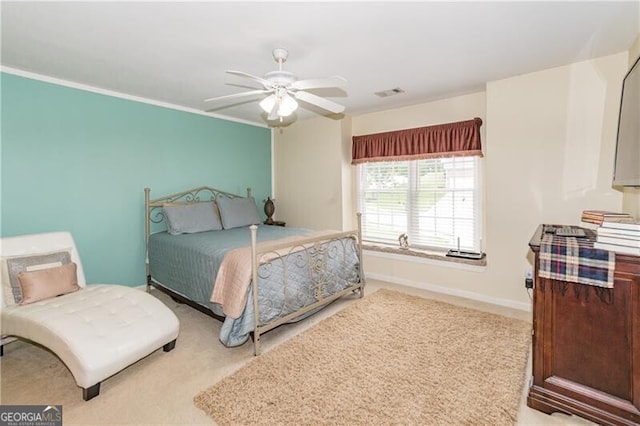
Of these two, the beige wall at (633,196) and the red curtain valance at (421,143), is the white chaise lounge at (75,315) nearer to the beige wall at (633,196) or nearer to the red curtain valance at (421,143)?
the red curtain valance at (421,143)

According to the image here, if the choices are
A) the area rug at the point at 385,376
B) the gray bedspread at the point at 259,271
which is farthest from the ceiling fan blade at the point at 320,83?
the area rug at the point at 385,376

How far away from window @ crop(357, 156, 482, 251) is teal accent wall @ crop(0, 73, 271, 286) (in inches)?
92.6

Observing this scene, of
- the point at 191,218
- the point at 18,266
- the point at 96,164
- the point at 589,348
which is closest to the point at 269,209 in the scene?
the point at 191,218

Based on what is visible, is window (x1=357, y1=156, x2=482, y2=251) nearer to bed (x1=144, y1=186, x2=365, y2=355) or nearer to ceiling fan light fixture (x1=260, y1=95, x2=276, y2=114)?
bed (x1=144, y1=186, x2=365, y2=355)

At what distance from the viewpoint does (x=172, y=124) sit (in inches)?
162

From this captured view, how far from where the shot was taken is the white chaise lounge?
1.93 meters

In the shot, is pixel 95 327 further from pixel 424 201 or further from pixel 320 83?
pixel 424 201

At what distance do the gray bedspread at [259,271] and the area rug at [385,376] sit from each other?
0.30m

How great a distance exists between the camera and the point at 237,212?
437 cm

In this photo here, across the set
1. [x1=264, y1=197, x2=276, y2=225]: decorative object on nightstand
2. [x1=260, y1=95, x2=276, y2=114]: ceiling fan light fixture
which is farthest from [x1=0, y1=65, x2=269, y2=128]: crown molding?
[x1=260, y1=95, x2=276, y2=114]: ceiling fan light fixture

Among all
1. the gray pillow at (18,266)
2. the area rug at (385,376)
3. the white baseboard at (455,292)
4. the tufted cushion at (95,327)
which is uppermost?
the gray pillow at (18,266)

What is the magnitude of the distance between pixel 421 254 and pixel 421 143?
1.43 metres

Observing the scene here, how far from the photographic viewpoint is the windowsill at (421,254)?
3.60 meters

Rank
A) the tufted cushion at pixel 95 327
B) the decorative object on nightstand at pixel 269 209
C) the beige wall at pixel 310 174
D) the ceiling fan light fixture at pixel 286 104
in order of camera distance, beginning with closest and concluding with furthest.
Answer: the tufted cushion at pixel 95 327, the ceiling fan light fixture at pixel 286 104, the beige wall at pixel 310 174, the decorative object on nightstand at pixel 269 209
